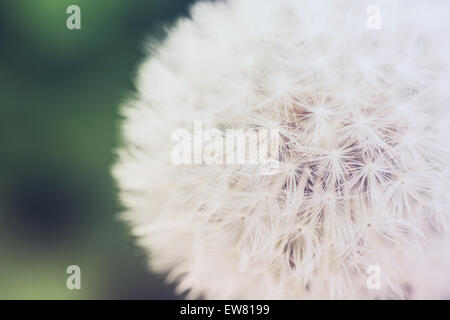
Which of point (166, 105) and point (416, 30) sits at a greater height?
point (416, 30)

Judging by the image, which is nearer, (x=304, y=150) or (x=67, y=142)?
(x=304, y=150)

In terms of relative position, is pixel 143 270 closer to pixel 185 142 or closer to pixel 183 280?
pixel 183 280

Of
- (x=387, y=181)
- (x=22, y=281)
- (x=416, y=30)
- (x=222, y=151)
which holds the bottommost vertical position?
(x=22, y=281)

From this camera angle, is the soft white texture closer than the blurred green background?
Yes
